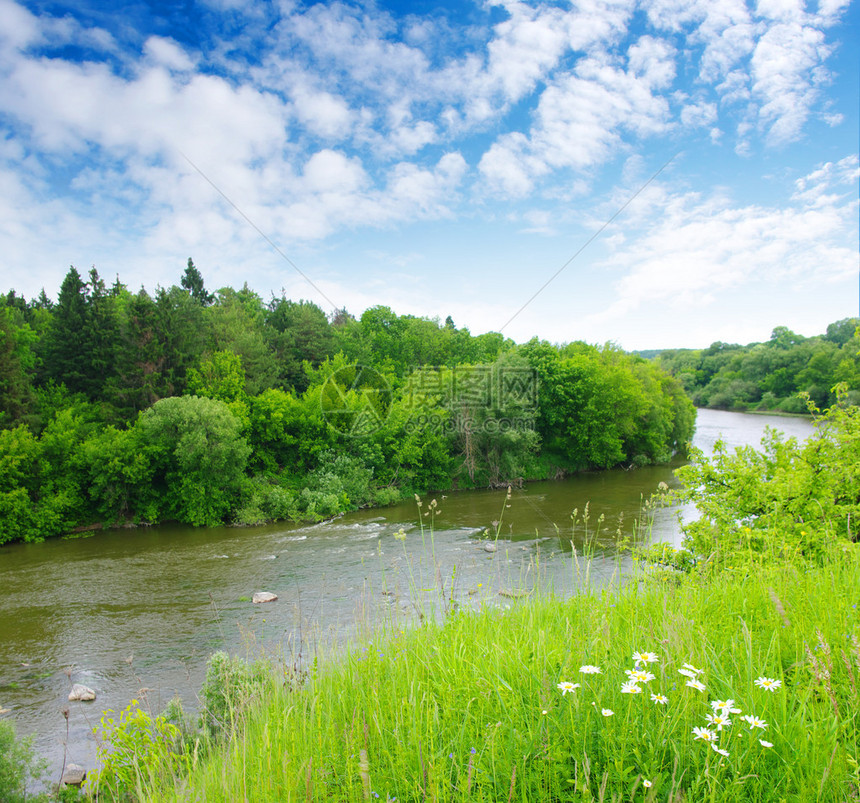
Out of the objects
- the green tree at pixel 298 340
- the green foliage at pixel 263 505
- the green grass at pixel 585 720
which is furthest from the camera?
the green tree at pixel 298 340

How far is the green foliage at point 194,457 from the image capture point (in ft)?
85.9

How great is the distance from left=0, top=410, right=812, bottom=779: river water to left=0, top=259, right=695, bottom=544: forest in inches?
90.8

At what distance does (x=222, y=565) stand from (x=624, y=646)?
19.0 meters

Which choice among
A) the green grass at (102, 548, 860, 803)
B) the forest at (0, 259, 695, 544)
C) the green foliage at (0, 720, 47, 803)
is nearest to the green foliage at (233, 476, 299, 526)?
the forest at (0, 259, 695, 544)

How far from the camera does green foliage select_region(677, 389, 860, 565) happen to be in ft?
23.2

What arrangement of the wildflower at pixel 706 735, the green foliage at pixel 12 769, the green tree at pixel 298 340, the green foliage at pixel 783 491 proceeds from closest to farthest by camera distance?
the wildflower at pixel 706 735, the green foliage at pixel 12 769, the green foliage at pixel 783 491, the green tree at pixel 298 340

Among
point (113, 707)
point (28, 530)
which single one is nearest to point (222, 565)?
point (113, 707)

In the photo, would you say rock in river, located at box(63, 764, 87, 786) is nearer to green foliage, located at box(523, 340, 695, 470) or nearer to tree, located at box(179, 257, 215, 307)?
green foliage, located at box(523, 340, 695, 470)

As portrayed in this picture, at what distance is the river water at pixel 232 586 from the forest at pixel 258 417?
231 cm

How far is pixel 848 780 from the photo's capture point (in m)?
2.00

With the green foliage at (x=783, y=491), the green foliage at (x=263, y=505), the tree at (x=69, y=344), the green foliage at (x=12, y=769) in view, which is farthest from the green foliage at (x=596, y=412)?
the green foliage at (x=12, y=769)

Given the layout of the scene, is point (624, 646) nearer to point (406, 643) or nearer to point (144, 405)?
point (406, 643)

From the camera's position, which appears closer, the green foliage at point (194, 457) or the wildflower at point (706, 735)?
the wildflower at point (706, 735)

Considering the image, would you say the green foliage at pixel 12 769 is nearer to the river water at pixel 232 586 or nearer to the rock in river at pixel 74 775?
the rock in river at pixel 74 775
